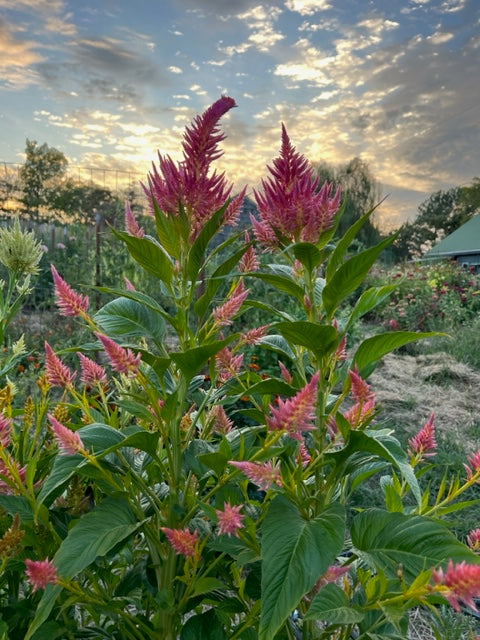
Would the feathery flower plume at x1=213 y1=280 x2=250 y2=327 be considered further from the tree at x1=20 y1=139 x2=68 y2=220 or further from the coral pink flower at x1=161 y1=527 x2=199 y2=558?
the tree at x1=20 y1=139 x2=68 y2=220

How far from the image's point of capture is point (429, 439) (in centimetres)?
130

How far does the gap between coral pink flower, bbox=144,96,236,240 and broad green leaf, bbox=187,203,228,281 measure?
0.05 m

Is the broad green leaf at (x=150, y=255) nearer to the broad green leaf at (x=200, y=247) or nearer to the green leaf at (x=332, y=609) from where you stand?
the broad green leaf at (x=200, y=247)

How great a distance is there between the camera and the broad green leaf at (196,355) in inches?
39.8

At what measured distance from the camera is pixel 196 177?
1124 millimetres

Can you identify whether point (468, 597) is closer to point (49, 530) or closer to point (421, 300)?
point (49, 530)

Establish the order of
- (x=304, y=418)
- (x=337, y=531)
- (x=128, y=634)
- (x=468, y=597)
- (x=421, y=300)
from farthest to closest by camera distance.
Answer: (x=421, y=300), (x=128, y=634), (x=337, y=531), (x=304, y=418), (x=468, y=597)

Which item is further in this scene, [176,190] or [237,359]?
[237,359]

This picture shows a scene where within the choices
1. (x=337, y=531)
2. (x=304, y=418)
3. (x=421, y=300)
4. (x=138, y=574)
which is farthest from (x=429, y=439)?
(x=421, y=300)

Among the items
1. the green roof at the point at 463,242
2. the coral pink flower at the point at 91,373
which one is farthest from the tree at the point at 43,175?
the coral pink flower at the point at 91,373

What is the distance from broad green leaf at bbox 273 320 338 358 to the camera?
100 centimetres

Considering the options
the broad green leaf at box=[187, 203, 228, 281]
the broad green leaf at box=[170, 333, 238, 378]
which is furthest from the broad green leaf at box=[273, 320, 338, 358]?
the broad green leaf at box=[187, 203, 228, 281]

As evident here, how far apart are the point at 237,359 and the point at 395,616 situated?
2.30 ft

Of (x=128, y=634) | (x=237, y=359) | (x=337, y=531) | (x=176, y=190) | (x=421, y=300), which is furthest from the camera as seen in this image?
(x=421, y=300)
